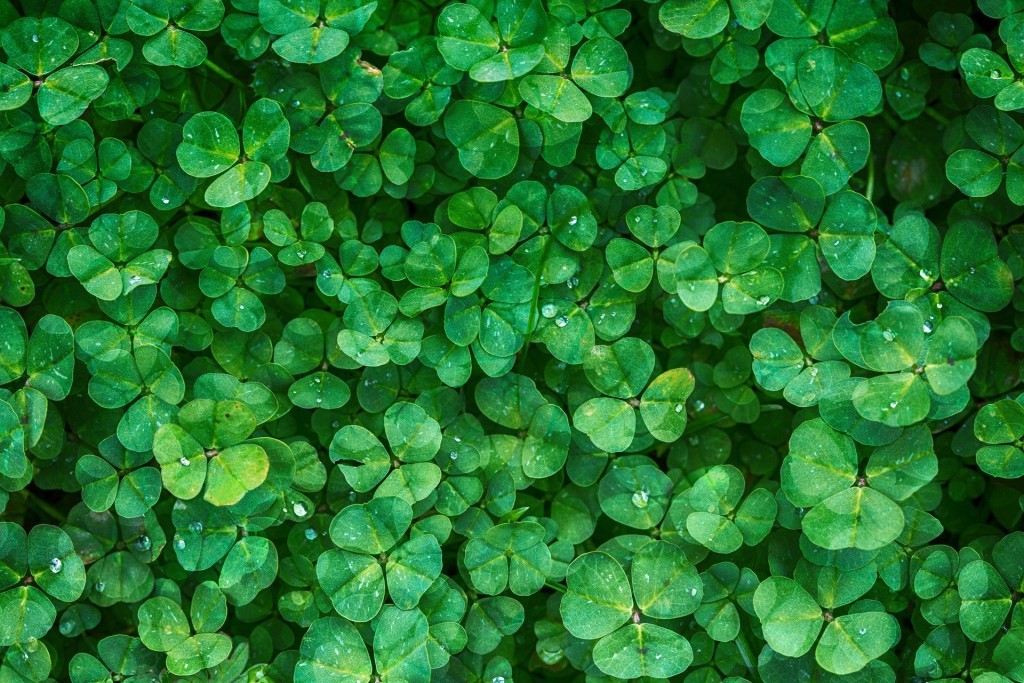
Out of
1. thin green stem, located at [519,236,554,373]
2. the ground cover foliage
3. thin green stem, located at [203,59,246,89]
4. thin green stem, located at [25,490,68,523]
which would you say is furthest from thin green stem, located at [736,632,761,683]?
thin green stem, located at [203,59,246,89]

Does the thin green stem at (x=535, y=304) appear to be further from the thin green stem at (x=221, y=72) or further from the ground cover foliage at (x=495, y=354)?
the thin green stem at (x=221, y=72)

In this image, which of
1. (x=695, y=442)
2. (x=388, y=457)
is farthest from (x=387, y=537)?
(x=695, y=442)

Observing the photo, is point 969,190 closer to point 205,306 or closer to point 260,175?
point 260,175

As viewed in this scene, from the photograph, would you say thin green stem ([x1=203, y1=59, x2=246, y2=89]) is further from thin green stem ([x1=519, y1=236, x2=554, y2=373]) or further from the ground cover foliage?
thin green stem ([x1=519, y1=236, x2=554, y2=373])

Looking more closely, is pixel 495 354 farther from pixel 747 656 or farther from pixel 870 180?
pixel 870 180

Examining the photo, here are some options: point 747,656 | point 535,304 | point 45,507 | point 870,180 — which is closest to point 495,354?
point 535,304

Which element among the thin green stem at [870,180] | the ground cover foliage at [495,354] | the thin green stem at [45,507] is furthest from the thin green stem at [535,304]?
the thin green stem at [45,507]
